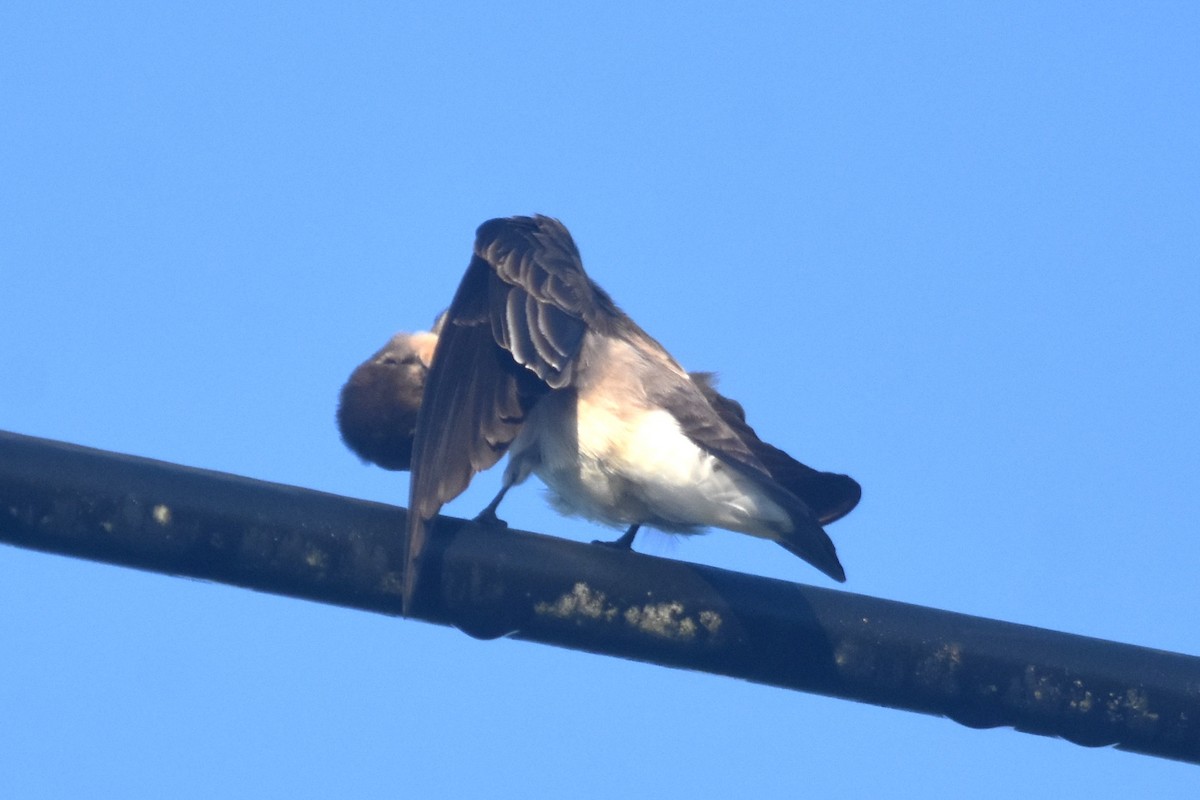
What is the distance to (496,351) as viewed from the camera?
4.87 m

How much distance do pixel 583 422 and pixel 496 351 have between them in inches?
15.3

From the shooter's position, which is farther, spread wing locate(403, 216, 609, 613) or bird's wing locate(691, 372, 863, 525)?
bird's wing locate(691, 372, 863, 525)

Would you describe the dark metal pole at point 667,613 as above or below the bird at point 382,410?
below

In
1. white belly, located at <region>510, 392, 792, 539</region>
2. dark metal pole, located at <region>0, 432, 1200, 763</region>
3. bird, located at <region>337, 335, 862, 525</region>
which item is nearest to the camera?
dark metal pole, located at <region>0, 432, 1200, 763</region>

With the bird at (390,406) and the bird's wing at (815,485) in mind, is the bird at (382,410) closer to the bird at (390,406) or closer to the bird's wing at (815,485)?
the bird at (390,406)

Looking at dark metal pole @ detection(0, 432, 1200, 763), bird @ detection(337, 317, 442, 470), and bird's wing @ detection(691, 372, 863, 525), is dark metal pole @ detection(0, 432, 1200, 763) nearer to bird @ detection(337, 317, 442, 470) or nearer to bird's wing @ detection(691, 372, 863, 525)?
bird's wing @ detection(691, 372, 863, 525)

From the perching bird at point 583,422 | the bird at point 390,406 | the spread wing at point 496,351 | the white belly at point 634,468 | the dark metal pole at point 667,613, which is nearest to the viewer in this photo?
the dark metal pole at point 667,613

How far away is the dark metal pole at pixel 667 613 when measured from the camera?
3.46 metres

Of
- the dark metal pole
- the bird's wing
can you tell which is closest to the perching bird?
the bird's wing

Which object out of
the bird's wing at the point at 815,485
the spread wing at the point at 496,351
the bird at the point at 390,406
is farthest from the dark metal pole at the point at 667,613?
the bird at the point at 390,406

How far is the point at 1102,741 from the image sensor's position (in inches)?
146

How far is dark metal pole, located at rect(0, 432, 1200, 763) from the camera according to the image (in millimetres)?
Answer: 3459

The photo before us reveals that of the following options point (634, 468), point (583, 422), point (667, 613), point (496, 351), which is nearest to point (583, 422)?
point (583, 422)

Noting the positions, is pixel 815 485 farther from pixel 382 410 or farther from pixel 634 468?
pixel 382 410
